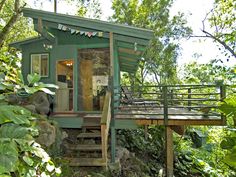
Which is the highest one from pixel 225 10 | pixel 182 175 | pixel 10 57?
pixel 225 10

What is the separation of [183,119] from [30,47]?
219 inches

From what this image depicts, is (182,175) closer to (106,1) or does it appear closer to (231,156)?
(231,156)

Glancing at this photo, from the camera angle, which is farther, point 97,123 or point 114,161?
point 97,123

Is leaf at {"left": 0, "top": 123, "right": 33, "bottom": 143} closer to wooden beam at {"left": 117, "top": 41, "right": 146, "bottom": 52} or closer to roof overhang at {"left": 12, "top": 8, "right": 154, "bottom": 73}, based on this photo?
roof overhang at {"left": 12, "top": 8, "right": 154, "bottom": 73}

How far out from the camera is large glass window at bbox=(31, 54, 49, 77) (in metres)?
8.77

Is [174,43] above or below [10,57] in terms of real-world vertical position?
above

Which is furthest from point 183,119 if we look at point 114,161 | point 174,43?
point 174,43

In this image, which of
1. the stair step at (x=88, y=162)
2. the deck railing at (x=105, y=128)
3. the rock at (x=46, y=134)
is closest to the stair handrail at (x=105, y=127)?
the deck railing at (x=105, y=128)

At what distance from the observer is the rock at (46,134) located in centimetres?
588

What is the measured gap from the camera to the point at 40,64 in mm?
8836

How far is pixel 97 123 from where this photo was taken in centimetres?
716

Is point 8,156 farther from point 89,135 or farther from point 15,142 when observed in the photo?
point 89,135

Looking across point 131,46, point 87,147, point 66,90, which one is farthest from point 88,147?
point 131,46

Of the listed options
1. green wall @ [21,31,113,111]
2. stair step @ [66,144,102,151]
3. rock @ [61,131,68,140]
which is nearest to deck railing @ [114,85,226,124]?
stair step @ [66,144,102,151]
